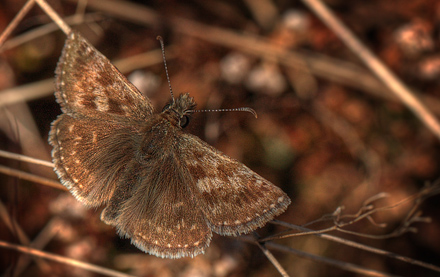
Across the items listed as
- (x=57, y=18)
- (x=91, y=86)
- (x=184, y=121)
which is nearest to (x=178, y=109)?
(x=184, y=121)

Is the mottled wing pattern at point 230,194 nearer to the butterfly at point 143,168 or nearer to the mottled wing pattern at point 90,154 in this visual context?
the butterfly at point 143,168

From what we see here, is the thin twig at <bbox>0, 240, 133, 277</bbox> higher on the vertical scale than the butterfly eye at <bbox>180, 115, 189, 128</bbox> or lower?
lower

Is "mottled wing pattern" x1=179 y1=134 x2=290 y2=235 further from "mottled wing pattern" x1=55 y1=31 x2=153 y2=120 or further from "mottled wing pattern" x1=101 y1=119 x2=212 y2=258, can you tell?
"mottled wing pattern" x1=55 y1=31 x2=153 y2=120

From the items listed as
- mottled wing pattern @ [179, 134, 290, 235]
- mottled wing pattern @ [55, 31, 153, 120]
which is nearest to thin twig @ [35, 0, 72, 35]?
mottled wing pattern @ [55, 31, 153, 120]

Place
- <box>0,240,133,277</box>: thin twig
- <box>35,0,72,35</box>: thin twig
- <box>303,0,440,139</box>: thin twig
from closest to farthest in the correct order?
<box>35,0,72,35</box>: thin twig → <box>0,240,133,277</box>: thin twig → <box>303,0,440,139</box>: thin twig

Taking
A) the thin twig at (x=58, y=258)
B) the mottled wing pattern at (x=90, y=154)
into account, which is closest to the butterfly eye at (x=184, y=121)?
the mottled wing pattern at (x=90, y=154)

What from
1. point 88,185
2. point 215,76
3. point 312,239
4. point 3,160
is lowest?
point 3,160

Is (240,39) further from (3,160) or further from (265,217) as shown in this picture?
(3,160)

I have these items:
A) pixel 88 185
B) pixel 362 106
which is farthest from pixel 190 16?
pixel 88 185
